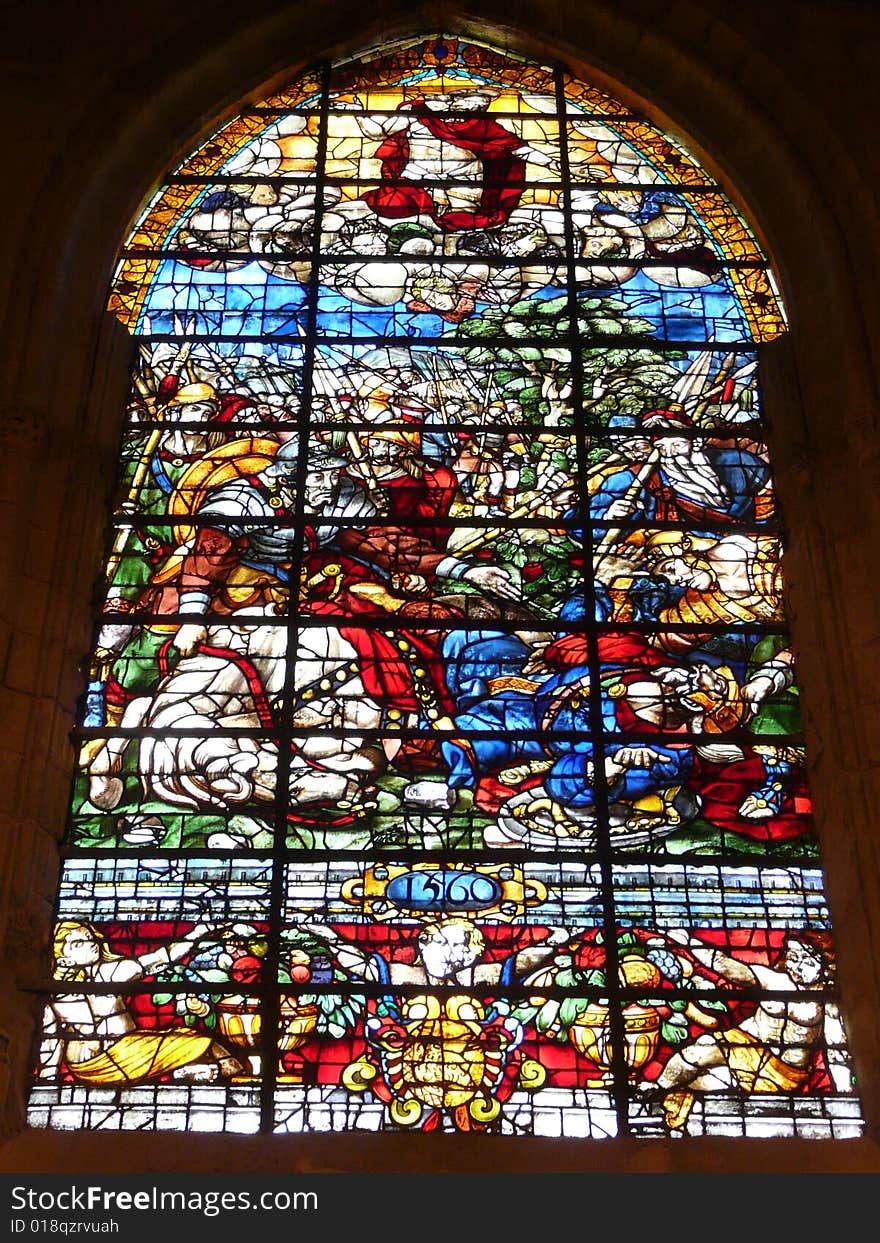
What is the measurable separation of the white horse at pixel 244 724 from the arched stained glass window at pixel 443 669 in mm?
18

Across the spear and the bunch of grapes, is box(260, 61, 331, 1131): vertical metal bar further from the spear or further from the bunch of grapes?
the bunch of grapes

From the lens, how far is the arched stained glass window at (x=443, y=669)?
785 centimetres

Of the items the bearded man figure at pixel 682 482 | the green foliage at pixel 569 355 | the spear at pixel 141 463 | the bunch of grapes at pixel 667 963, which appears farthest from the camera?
the green foliage at pixel 569 355

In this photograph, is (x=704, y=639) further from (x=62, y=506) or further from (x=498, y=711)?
(x=62, y=506)

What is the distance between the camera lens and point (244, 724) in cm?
872

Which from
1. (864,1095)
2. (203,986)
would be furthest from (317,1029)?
(864,1095)

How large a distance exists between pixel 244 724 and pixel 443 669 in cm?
91

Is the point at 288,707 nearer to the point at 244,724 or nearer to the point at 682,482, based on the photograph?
the point at 244,724

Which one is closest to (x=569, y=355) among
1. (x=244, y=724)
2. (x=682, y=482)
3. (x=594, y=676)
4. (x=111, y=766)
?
(x=682, y=482)

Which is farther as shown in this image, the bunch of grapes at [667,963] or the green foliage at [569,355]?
the green foliage at [569,355]

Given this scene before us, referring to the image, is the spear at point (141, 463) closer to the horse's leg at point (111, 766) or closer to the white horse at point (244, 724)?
the white horse at point (244, 724)

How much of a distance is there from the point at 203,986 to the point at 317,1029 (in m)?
0.49

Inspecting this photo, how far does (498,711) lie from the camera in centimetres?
878

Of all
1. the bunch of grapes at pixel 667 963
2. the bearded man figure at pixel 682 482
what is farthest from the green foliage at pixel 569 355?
the bunch of grapes at pixel 667 963
